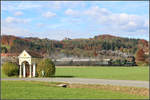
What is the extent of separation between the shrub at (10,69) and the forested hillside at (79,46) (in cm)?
9372

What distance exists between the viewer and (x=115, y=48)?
508ft

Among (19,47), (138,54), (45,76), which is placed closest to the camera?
(45,76)

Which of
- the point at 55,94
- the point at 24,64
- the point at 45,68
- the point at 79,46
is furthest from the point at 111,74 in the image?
the point at 79,46

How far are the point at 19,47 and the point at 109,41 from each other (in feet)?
186

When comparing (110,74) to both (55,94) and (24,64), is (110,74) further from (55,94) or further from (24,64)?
(55,94)

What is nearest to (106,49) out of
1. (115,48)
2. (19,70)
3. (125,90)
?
(115,48)

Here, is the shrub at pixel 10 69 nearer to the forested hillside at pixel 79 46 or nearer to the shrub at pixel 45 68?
the shrub at pixel 45 68

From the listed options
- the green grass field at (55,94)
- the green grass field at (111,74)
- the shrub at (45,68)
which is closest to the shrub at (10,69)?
the green grass field at (111,74)

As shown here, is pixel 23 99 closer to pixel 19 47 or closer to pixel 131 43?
pixel 19 47

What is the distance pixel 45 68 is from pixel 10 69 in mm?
5183

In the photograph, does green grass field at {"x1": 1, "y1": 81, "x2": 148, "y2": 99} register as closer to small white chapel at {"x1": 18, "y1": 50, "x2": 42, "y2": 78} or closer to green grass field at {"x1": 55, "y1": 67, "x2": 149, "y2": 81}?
green grass field at {"x1": 55, "y1": 67, "x2": 149, "y2": 81}

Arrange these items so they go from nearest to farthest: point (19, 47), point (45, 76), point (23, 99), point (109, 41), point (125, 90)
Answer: point (23, 99) < point (125, 90) < point (45, 76) < point (19, 47) < point (109, 41)

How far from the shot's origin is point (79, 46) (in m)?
160

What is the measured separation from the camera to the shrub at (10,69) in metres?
36.8
